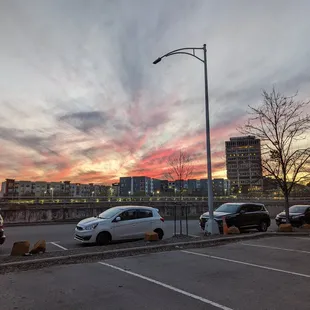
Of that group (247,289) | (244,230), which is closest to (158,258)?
(247,289)

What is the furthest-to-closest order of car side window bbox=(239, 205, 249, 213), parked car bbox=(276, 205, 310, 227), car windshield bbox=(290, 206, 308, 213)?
car windshield bbox=(290, 206, 308, 213) < parked car bbox=(276, 205, 310, 227) < car side window bbox=(239, 205, 249, 213)

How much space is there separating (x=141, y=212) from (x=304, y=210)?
1399cm

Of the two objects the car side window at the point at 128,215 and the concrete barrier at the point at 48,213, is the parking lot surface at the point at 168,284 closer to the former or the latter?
the car side window at the point at 128,215

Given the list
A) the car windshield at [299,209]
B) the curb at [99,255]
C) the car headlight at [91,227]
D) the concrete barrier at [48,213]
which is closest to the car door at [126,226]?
the car headlight at [91,227]

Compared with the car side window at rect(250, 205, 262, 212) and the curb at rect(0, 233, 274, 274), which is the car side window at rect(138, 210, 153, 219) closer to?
the curb at rect(0, 233, 274, 274)

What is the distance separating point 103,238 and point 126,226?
43.5 inches

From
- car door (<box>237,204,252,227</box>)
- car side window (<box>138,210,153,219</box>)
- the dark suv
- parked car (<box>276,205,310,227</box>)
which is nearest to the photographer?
car side window (<box>138,210,153,219</box>)

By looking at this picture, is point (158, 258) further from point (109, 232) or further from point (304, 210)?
point (304, 210)

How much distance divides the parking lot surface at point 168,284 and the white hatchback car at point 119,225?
3250mm

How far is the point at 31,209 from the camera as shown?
76.4ft

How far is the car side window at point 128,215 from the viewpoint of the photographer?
498 inches

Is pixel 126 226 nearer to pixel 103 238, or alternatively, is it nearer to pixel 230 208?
pixel 103 238

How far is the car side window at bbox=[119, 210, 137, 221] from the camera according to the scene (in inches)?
498

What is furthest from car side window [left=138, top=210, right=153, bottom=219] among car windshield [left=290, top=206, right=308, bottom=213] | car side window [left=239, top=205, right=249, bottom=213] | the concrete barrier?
car windshield [left=290, top=206, right=308, bottom=213]
